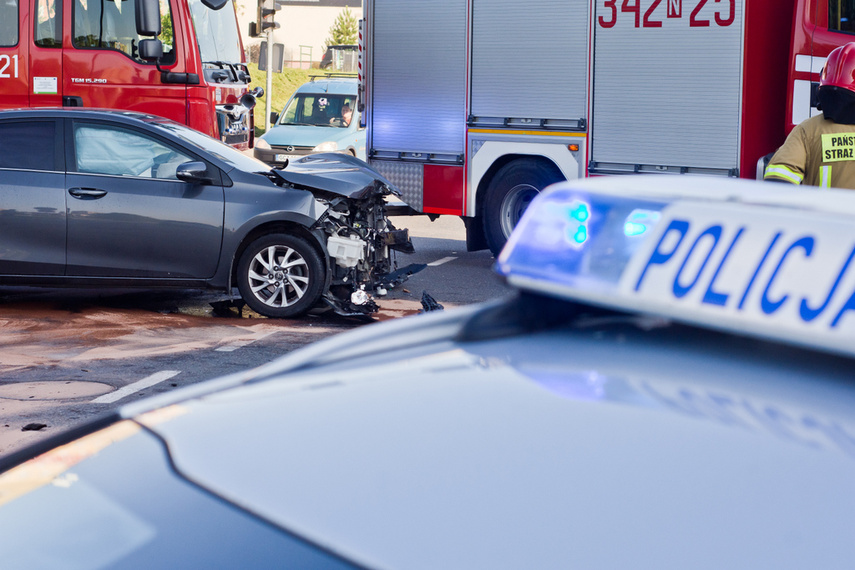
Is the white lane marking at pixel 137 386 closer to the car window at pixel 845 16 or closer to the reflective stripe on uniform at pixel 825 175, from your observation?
the reflective stripe on uniform at pixel 825 175

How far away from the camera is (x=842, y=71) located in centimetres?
393

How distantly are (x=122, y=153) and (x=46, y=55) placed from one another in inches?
158

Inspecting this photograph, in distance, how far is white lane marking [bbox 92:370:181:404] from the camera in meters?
5.38

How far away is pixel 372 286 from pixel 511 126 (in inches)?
130

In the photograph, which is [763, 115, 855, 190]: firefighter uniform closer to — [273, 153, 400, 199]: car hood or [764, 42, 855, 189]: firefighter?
[764, 42, 855, 189]: firefighter

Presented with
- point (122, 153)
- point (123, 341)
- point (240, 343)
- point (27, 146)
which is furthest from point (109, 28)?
point (240, 343)

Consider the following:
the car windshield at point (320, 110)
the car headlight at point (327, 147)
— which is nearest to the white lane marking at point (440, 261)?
the car headlight at point (327, 147)

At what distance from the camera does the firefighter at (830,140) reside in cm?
396

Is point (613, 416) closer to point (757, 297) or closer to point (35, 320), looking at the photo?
point (757, 297)

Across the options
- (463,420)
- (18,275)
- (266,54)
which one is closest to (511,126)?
(18,275)

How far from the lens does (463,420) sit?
3.29 feet

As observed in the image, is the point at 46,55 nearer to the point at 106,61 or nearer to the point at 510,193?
the point at 106,61

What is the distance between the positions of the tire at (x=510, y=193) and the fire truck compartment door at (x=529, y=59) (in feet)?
1.69

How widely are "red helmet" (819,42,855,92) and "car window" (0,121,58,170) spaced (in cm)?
537
